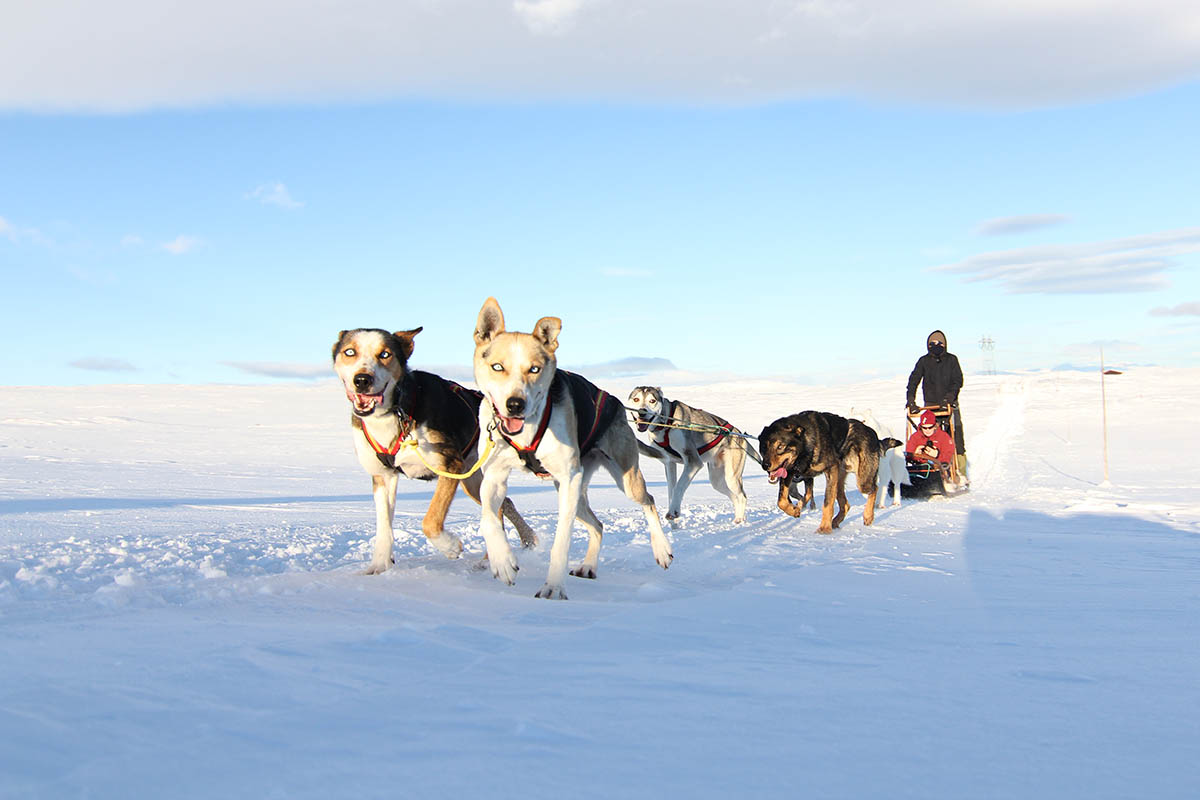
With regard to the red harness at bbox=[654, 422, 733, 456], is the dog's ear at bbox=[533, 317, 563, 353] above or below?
above

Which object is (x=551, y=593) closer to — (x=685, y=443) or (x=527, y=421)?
(x=527, y=421)

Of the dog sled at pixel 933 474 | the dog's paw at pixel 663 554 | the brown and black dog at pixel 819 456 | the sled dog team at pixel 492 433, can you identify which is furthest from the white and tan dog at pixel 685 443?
the dog's paw at pixel 663 554

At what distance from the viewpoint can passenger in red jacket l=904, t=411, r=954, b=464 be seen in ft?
36.1

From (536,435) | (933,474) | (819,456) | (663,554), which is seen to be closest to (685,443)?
(819,456)

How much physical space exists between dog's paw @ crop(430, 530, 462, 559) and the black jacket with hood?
8175 millimetres

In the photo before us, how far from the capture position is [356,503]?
9.73 meters

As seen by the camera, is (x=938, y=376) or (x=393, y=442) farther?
(x=938, y=376)

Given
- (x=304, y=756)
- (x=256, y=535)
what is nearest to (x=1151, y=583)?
(x=304, y=756)

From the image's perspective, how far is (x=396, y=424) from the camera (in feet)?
15.6

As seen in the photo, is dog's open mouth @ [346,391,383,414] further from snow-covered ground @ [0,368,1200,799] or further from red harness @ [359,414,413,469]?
snow-covered ground @ [0,368,1200,799]

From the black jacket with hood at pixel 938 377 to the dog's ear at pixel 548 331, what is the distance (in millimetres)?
8269

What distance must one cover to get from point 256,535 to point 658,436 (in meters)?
4.33

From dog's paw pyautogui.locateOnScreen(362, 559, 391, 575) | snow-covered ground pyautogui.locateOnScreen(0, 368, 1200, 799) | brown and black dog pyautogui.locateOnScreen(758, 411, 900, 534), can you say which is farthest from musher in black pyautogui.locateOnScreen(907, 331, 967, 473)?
dog's paw pyautogui.locateOnScreen(362, 559, 391, 575)

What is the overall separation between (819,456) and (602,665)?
19.1ft
